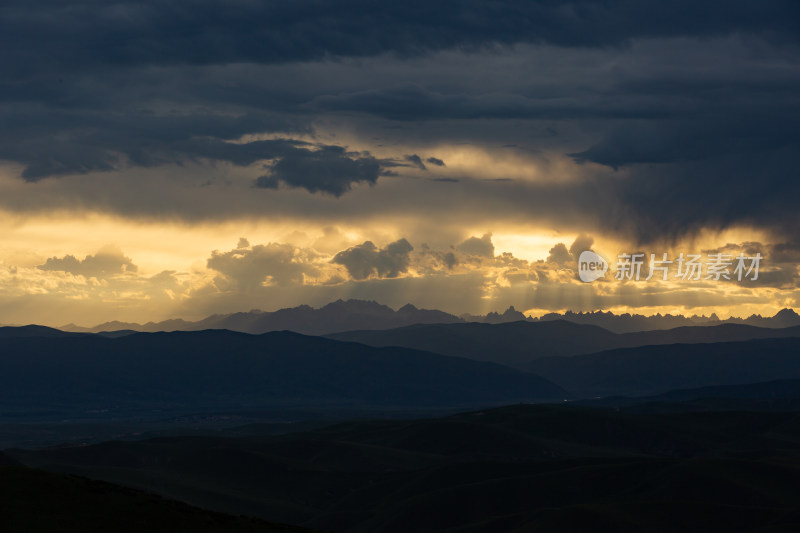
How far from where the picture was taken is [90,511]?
79938 mm

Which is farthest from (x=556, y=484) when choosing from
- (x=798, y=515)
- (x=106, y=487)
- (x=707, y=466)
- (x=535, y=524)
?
(x=106, y=487)

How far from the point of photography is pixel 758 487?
621 feet

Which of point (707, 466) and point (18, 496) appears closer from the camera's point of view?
point (18, 496)

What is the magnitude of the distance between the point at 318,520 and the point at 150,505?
11790 centimetres

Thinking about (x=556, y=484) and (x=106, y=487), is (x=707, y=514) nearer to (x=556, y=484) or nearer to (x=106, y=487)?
(x=556, y=484)

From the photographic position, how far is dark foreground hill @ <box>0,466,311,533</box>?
75.8 m

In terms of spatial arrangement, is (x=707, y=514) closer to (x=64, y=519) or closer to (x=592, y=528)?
(x=592, y=528)

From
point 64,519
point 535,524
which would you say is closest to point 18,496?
point 64,519

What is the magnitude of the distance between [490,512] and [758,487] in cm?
5437

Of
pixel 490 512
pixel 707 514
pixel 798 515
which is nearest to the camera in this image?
pixel 798 515

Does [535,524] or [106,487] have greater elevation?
[106,487]

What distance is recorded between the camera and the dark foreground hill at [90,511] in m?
75.8

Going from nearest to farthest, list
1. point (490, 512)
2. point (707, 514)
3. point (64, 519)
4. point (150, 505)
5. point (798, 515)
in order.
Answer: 1. point (64, 519)
2. point (150, 505)
3. point (798, 515)
4. point (707, 514)
5. point (490, 512)

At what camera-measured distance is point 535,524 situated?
6137 inches
